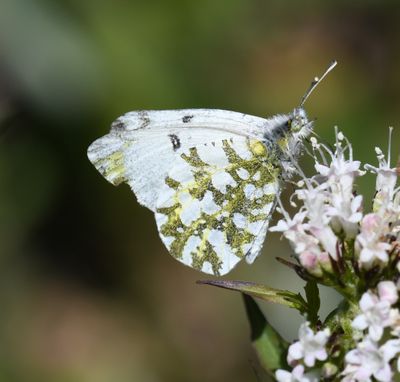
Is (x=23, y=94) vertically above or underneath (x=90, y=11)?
underneath

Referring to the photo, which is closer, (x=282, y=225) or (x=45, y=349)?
(x=282, y=225)

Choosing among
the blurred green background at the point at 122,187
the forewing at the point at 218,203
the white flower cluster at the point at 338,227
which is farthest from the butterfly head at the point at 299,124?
the blurred green background at the point at 122,187

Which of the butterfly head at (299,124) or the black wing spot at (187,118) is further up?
the black wing spot at (187,118)

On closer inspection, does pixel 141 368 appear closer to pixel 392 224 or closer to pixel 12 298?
pixel 12 298

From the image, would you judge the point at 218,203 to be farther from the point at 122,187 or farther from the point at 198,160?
the point at 122,187

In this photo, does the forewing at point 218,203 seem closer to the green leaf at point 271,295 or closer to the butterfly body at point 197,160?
the butterfly body at point 197,160

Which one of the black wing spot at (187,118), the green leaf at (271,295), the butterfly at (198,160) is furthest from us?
the black wing spot at (187,118)

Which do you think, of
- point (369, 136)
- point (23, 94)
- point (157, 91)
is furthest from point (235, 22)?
point (23, 94)
